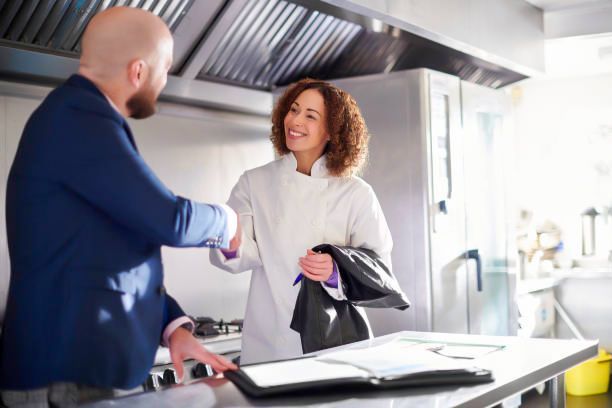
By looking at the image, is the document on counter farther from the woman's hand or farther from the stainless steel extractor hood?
the stainless steel extractor hood

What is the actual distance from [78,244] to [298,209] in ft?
4.04

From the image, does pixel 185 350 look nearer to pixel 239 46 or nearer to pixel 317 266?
pixel 317 266

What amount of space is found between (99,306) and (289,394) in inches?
15.4

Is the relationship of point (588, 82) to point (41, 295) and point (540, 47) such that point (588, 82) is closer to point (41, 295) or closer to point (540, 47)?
point (540, 47)

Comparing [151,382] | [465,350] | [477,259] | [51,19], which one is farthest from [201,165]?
[465,350]

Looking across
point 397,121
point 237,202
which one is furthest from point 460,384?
point 397,121

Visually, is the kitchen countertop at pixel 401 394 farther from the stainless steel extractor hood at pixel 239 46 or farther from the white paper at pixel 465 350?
the stainless steel extractor hood at pixel 239 46

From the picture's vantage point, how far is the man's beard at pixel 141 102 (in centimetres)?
152

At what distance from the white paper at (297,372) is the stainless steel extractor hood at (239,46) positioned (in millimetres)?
1561

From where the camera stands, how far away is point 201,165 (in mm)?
3520

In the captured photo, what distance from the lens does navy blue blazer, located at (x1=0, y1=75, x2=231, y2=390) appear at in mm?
1377

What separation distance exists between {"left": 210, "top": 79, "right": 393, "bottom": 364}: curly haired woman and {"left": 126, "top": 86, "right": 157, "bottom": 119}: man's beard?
0.96 metres

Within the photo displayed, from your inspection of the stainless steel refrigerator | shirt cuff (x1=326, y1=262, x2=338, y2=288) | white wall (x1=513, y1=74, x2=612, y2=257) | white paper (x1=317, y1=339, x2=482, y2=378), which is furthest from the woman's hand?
white wall (x1=513, y1=74, x2=612, y2=257)

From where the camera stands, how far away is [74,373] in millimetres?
1388
